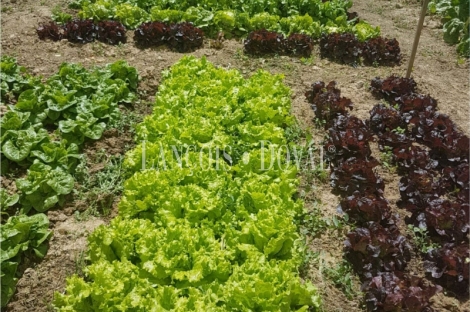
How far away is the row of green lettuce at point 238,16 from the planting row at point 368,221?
2.96 metres

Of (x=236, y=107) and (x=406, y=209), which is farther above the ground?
(x=236, y=107)

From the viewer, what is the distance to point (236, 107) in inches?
245

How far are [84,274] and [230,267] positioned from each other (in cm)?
132

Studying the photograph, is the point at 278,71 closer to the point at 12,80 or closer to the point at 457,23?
the point at 457,23

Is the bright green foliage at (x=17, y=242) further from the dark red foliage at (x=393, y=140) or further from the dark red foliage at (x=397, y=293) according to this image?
the dark red foliage at (x=393, y=140)

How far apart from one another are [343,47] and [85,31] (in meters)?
4.61

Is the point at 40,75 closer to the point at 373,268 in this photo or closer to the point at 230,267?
the point at 230,267

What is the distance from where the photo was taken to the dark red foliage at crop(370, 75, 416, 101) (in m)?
7.11

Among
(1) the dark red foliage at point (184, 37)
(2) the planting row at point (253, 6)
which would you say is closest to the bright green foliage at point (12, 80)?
(1) the dark red foliage at point (184, 37)

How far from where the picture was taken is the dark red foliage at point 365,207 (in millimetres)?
4762

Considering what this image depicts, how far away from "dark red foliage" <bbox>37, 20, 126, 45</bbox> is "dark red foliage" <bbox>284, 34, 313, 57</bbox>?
2987mm

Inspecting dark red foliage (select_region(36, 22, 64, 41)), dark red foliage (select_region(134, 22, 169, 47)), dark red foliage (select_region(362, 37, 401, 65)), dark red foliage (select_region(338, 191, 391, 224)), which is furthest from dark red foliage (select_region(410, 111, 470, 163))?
dark red foliage (select_region(36, 22, 64, 41))

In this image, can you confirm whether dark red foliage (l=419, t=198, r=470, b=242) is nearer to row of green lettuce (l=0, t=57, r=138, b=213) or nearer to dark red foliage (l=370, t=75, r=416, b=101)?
dark red foliage (l=370, t=75, r=416, b=101)

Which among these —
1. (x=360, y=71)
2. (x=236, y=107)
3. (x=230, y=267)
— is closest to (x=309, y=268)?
(x=230, y=267)
